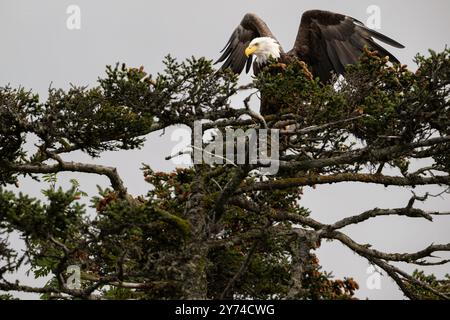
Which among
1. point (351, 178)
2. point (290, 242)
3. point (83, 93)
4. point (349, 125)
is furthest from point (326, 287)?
point (83, 93)

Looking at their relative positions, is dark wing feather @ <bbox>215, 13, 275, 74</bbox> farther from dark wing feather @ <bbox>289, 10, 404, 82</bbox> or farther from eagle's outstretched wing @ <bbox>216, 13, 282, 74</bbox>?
dark wing feather @ <bbox>289, 10, 404, 82</bbox>

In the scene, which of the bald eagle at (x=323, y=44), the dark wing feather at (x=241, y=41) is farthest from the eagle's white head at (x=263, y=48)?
the dark wing feather at (x=241, y=41)

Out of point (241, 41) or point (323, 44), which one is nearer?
point (323, 44)

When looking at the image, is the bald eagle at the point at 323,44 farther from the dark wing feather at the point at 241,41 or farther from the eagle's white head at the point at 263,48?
the dark wing feather at the point at 241,41

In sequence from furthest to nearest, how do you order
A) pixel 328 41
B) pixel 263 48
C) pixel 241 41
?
1. pixel 241 41
2. pixel 263 48
3. pixel 328 41

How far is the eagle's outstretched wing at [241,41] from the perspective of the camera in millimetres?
19469

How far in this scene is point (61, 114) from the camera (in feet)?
40.7

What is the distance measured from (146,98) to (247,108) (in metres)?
1.89

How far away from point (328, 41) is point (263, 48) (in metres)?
1.41

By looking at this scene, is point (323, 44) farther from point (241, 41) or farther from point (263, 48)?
point (241, 41)

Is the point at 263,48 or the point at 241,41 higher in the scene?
the point at 241,41

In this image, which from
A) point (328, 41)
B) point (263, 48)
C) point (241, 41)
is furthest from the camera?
point (241, 41)

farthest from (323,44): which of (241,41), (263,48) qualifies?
(241,41)

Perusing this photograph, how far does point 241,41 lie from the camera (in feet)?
65.3
